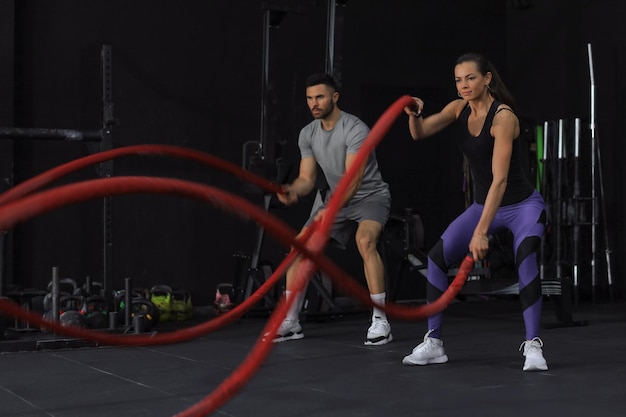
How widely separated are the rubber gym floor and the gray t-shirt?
0.91m

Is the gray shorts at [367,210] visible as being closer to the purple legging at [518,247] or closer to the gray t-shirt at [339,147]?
the gray t-shirt at [339,147]

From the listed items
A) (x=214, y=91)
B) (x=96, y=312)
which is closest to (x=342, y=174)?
(x=96, y=312)

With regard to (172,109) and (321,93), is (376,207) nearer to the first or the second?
(321,93)

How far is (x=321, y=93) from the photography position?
196 inches

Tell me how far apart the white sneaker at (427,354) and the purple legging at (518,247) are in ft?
0.15

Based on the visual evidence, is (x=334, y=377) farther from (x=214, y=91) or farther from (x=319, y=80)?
(x=214, y=91)

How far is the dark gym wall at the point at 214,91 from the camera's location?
264 inches

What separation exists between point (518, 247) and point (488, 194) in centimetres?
38

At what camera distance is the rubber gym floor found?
3059mm

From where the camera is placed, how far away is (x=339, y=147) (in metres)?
5.08

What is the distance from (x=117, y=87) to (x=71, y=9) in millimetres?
678

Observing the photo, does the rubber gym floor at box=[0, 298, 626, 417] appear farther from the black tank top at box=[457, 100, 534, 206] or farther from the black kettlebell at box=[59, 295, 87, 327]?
the black tank top at box=[457, 100, 534, 206]

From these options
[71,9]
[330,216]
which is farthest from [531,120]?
[330,216]

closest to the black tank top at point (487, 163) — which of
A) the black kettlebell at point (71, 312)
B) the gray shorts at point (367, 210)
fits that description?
the gray shorts at point (367, 210)
